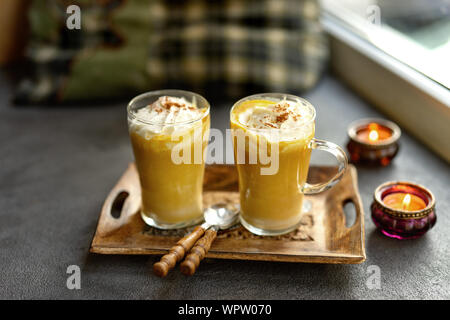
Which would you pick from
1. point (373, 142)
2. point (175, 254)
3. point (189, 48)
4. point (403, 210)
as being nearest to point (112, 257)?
point (175, 254)

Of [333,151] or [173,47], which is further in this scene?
[173,47]

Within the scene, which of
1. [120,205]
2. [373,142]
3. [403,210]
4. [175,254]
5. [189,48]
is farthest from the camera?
[189,48]

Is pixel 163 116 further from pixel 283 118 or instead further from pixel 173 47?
pixel 173 47

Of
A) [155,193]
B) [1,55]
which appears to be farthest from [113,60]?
[155,193]

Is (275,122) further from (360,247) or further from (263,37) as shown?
(263,37)

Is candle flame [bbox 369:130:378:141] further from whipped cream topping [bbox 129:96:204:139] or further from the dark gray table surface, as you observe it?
whipped cream topping [bbox 129:96:204:139]
